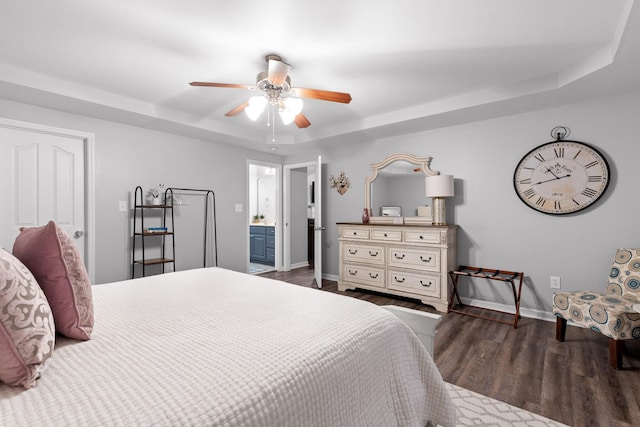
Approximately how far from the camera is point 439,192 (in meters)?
3.66

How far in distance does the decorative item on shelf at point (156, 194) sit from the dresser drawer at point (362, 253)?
249 centimetres

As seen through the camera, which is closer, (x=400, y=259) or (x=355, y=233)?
(x=400, y=259)

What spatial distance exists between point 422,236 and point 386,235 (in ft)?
1.56

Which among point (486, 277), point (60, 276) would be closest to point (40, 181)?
point (60, 276)

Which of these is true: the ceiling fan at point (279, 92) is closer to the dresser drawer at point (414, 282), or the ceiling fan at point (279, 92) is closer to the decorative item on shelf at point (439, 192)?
the decorative item on shelf at point (439, 192)

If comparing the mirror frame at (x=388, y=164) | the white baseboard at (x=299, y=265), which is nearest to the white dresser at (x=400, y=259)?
the mirror frame at (x=388, y=164)

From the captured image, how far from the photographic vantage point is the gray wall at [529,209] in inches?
115

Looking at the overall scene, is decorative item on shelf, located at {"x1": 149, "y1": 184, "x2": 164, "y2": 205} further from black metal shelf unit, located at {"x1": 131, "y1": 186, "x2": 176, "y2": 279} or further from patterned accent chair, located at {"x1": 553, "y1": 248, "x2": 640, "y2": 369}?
patterned accent chair, located at {"x1": 553, "y1": 248, "x2": 640, "y2": 369}

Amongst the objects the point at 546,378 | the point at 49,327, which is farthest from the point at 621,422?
the point at 49,327

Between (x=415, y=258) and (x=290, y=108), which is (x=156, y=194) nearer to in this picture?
(x=290, y=108)

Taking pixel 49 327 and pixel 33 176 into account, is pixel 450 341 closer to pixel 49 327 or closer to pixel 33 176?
pixel 49 327

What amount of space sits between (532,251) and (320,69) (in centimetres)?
290

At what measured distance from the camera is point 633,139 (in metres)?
2.87

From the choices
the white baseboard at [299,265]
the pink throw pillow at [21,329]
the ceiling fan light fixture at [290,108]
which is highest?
the ceiling fan light fixture at [290,108]
